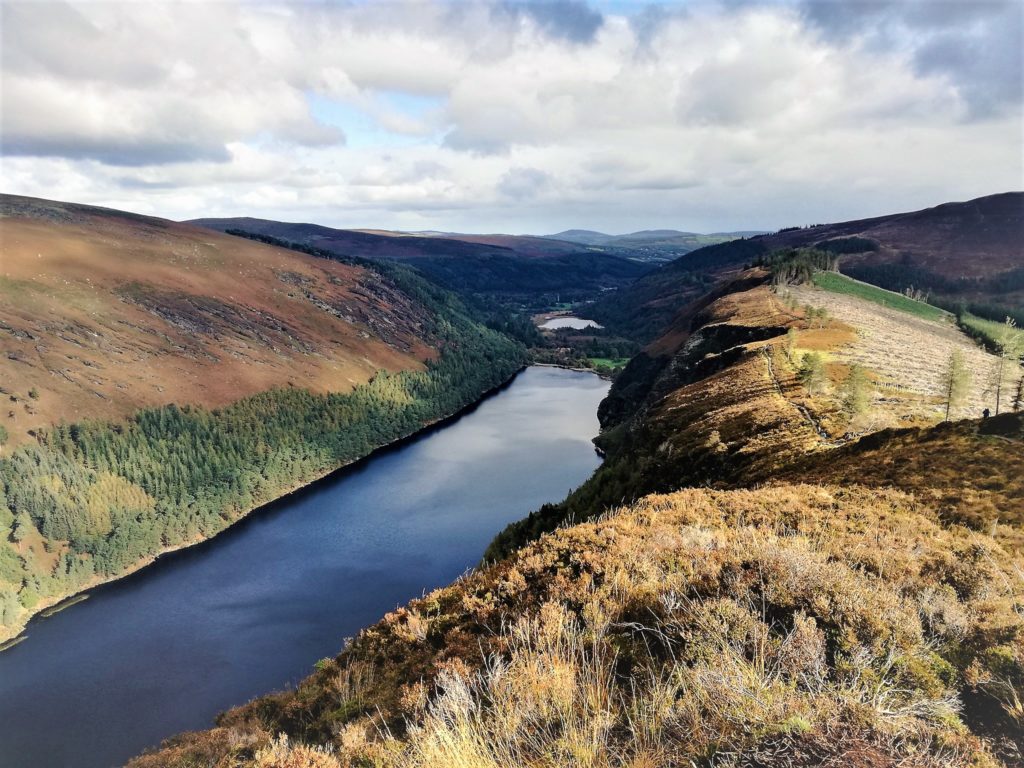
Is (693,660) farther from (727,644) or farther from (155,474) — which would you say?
(155,474)

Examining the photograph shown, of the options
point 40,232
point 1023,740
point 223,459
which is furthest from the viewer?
point 40,232

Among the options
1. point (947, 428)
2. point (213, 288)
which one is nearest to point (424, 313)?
point (213, 288)

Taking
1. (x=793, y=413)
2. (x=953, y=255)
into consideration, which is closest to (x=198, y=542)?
(x=793, y=413)

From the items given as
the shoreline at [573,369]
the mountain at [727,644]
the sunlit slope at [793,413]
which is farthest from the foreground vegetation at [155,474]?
the mountain at [727,644]

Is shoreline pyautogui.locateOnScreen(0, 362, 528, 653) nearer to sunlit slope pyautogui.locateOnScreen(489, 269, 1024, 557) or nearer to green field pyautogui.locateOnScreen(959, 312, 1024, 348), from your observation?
sunlit slope pyautogui.locateOnScreen(489, 269, 1024, 557)

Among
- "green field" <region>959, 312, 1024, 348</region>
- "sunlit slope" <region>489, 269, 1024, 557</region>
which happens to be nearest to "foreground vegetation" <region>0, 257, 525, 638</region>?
"sunlit slope" <region>489, 269, 1024, 557</region>

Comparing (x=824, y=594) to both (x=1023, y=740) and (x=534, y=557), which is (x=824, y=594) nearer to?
(x=1023, y=740)

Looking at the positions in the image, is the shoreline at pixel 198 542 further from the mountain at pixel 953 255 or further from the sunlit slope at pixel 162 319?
the mountain at pixel 953 255
